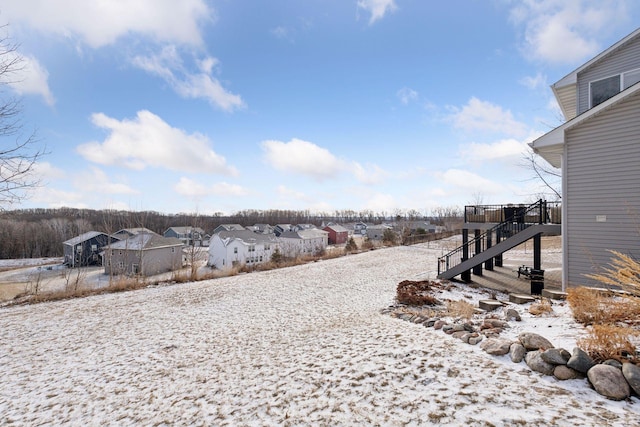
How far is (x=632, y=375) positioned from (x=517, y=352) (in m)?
1.20

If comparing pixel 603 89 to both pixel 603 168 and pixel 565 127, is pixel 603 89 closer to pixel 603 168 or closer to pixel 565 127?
pixel 565 127

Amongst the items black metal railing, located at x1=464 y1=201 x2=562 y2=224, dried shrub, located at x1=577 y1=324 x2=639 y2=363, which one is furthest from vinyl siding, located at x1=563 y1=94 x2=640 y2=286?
dried shrub, located at x1=577 y1=324 x2=639 y2=363

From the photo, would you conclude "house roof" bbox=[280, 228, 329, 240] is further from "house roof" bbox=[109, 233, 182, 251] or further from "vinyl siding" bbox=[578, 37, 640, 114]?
"vinyl siding" bbox=[578, 37, 640, 114]

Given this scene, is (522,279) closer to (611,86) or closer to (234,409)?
(611,86)

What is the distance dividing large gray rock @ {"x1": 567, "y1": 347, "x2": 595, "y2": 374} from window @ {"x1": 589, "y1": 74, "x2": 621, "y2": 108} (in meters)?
A: 9.69

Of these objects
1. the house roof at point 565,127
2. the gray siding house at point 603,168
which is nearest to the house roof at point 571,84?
the gray siding house at point 603,168

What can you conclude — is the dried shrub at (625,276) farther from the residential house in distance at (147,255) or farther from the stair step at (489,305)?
the residential house in distance at (147,255)

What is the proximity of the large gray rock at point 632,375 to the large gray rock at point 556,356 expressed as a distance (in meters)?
0.54

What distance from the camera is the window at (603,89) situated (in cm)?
906

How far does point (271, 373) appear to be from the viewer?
5.03 metres

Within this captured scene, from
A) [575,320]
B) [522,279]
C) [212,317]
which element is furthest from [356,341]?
[522,279]

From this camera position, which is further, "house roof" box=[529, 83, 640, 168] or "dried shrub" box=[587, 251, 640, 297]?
"house roof" box=[529, 83, 640, 168]

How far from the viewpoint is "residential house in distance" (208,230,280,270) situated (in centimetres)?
3688

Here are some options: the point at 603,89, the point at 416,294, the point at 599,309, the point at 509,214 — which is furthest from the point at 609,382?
the point at 603,89
